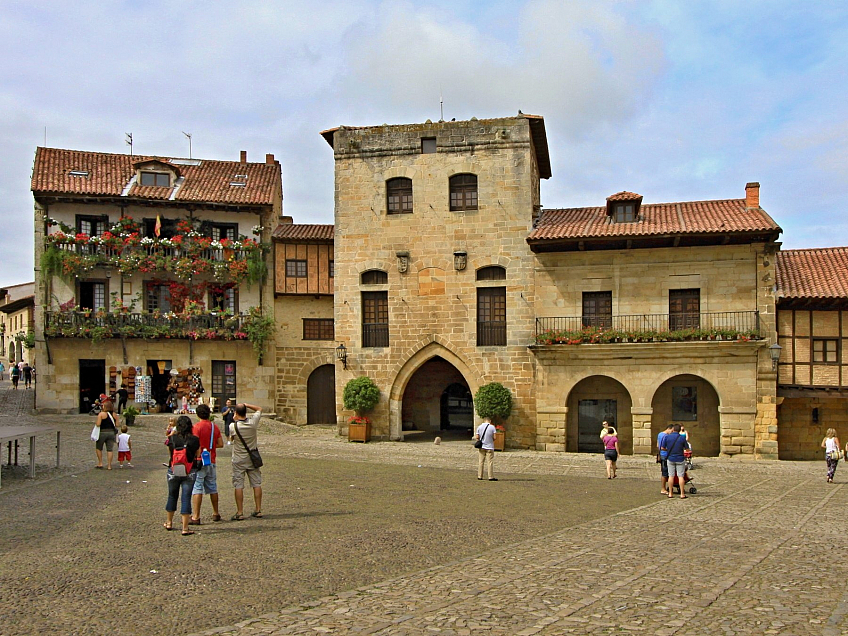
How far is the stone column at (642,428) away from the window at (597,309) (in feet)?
9.69

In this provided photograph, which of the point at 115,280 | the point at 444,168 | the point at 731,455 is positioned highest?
the point at 444,168

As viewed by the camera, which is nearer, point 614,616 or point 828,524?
point 614,616

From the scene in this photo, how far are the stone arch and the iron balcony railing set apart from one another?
21.6 feet

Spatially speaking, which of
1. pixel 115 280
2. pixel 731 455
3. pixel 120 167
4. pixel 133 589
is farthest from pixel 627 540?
pixel 120 167

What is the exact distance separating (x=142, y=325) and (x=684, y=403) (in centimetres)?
1990

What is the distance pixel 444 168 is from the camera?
28.2 metres

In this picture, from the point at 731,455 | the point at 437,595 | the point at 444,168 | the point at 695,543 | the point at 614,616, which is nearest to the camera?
the point at 614,616

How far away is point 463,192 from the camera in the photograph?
28.1 metres

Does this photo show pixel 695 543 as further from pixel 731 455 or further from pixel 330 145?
pixel 330 145

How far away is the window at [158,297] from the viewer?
103 feet

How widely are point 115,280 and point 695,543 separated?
25.7 metres

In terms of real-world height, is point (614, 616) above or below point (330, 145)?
below

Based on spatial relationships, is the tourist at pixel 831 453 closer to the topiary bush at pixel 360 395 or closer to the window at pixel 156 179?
the topiary bush at pixel 360 395

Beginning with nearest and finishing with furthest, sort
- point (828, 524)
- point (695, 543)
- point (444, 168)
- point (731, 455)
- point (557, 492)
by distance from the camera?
point (695, 543), point (828, 524), point (557, 492), point (731, 455), point (444, 168)
